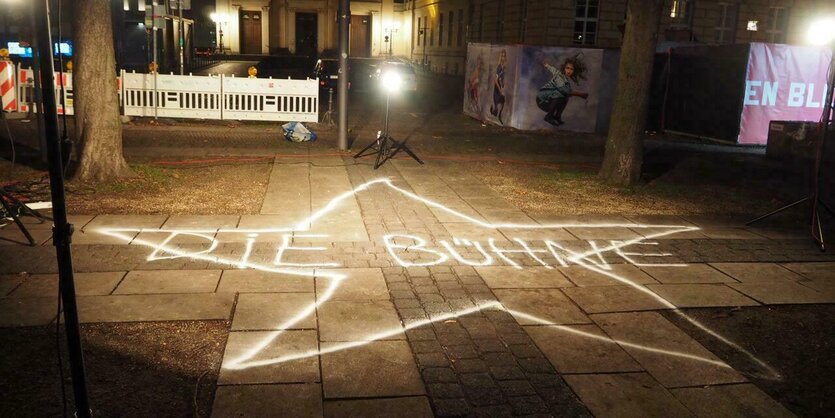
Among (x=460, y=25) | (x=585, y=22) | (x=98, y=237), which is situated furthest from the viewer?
(x=460, y=25)

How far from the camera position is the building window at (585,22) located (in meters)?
28.5

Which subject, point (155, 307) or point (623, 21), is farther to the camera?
point (623, 21)

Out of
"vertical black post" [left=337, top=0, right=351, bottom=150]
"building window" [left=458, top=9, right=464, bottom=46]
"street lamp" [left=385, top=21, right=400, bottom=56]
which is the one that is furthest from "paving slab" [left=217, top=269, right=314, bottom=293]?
"street lamp" [left=385, top=21, right=400, bottom=56]

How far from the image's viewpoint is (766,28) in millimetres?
32281

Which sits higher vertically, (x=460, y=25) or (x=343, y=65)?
(x=460, y=25)

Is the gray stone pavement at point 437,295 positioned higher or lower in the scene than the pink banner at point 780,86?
lower

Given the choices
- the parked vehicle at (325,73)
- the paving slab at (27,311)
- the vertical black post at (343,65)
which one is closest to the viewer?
the paving slab at (27,311)

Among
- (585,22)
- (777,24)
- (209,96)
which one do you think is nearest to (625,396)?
(209,96)

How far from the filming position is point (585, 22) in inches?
1128

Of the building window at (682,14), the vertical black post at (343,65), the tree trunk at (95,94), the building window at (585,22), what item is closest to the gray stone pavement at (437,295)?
the tree trunk at (95,94)

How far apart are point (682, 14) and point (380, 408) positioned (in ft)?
103

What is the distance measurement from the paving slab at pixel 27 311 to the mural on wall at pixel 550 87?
45.6 ft

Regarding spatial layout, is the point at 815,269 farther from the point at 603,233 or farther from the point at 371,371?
the point at 371,371

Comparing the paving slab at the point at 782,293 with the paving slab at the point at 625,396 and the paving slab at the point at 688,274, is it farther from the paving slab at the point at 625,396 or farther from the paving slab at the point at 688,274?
the paving slab at the point at 625,396
